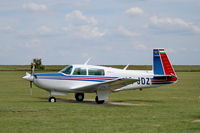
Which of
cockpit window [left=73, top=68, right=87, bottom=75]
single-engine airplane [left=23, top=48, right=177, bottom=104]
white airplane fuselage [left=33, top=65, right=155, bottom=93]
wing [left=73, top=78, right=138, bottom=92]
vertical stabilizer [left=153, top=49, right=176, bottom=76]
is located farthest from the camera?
vertical stabilizer [left=153, top=49, right=176, bottom=76]

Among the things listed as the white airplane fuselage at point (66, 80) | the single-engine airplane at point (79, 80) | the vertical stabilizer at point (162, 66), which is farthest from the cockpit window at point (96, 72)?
the vertical stabilizer at point (162, 66)

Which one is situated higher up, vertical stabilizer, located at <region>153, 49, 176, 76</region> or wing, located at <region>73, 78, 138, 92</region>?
vertical stabilizer, located at <region>153, 49, 176, 76</region>

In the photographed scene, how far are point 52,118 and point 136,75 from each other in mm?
8459

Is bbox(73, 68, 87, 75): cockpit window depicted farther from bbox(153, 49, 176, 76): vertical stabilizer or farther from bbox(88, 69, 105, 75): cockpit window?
bbox(153, 49, 176, 76): vertical stabilizer

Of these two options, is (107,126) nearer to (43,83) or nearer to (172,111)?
(172,111)

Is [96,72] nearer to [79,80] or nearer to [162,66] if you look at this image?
[79,80]

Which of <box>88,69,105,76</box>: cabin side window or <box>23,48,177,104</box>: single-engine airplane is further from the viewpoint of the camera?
<box>88,69,105,76</box>: cabin side window

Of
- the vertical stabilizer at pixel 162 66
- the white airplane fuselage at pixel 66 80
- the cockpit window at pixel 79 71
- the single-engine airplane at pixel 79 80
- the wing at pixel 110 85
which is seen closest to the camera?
the wing at pixel 110 85

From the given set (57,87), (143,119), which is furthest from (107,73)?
(143,119)

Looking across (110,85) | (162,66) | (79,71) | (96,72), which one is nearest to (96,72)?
(96,72)

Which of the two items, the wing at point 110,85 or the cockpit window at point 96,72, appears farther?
the cockpit window at point 96,72

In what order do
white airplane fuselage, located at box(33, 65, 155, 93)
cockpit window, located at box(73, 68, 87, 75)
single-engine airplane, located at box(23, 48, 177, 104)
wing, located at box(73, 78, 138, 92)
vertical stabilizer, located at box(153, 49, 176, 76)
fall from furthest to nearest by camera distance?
vertical stabilizer, located at box(153, 49, 176, 76), cockpit window, located at box(73, 68, 87, 75), white airplane fuselage, located at box(33, 65, 155, 93), single-engine airplane, located at box(23, 48, 177, 104), wing, located at box(73, 78, 138, 92)

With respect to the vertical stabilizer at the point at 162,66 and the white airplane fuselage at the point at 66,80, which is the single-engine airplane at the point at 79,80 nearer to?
the white airplane fuselage at the point at 66,80

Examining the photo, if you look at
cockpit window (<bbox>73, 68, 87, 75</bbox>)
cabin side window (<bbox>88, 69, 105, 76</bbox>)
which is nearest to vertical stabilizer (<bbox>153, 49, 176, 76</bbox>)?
cabin side window (<bbox>88, 69, 105, 76</bbox>)
